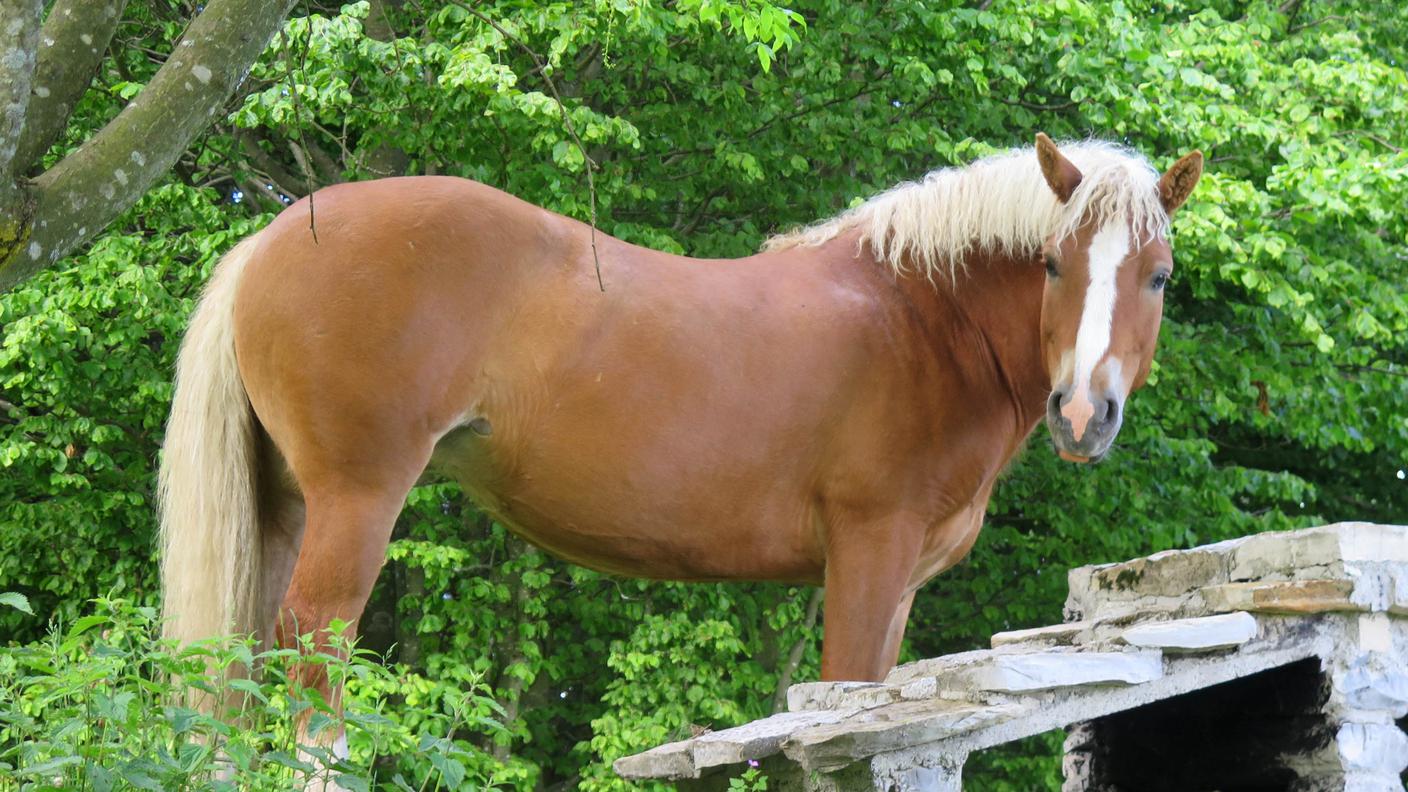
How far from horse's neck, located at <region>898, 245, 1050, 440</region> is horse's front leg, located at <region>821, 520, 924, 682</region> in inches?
22.2

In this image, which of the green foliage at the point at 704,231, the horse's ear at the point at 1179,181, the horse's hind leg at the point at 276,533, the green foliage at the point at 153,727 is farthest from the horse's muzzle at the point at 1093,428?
the green foliage at the point at 704,231

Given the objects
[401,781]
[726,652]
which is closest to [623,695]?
[726,652]

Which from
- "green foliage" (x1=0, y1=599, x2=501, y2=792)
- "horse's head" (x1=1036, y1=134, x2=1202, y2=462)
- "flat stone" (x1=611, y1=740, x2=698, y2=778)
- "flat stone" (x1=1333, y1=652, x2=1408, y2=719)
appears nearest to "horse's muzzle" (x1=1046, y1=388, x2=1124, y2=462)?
"horse's head" (x1=1036, y1=134, x2=1202, y2=462)

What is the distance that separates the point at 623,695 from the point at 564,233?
4429 millimetres

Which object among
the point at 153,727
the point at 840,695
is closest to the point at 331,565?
the point at 153,727

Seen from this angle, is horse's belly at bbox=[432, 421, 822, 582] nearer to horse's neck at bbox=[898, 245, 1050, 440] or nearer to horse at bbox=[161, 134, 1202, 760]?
horse at bbox=[161, 134, 1202, 760]

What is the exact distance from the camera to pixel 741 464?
408cm

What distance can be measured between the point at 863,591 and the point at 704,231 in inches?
218

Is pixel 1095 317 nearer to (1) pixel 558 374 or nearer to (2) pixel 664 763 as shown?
(1) pixel 558 374

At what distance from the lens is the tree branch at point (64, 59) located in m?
2.89

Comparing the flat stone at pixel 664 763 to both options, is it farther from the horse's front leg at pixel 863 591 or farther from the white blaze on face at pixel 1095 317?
the white blaze on face at pixel 1095 317

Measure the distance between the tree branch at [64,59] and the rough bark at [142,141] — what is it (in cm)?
12

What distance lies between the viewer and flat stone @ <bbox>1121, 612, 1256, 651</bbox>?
3373mm

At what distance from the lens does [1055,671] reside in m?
3.18
